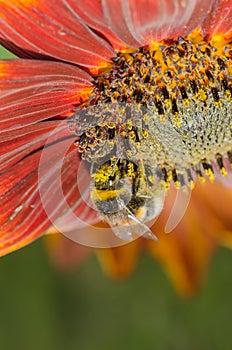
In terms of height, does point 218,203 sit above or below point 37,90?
below

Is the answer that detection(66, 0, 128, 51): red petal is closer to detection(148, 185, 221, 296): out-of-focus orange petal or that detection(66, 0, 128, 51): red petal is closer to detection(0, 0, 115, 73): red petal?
detection(0, 0, 115, 73): red petal

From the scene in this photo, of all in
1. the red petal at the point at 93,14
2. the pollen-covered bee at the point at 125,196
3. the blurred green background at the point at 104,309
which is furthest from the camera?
the blurred green background at the point at 104,309

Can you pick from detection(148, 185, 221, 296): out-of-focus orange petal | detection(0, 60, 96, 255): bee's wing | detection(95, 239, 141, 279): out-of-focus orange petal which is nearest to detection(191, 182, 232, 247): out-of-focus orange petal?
detection(148, 185, 221, 296): out-of-focus orange petal

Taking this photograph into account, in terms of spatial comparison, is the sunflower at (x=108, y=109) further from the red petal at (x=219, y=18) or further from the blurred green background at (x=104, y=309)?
the blurred green background at (x=104, y=309)

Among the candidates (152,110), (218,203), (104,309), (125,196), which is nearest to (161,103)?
(152,110)

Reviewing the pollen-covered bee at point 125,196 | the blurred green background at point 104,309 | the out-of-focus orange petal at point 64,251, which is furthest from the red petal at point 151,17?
the blurred green background at point 104,309

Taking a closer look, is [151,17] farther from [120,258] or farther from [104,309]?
[104,309]

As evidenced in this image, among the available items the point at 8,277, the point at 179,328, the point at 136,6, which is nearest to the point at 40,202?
the point at 136,6
